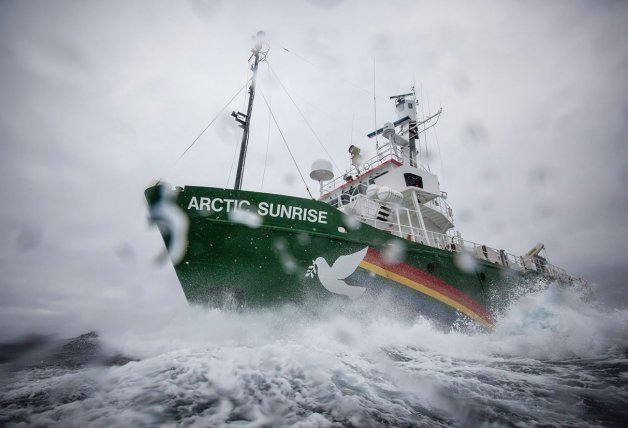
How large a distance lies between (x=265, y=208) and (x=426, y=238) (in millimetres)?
5889

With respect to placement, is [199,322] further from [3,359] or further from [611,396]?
[611,396]

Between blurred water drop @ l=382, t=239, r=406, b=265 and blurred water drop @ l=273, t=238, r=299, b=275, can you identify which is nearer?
blurred water drop @ l=273, t=238, r=299, b=275

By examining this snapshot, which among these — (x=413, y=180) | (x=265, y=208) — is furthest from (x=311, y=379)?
(x=413, y=180)

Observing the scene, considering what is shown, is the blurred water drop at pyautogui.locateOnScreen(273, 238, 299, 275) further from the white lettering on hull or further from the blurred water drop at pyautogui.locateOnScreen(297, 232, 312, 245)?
the white lettering on hull

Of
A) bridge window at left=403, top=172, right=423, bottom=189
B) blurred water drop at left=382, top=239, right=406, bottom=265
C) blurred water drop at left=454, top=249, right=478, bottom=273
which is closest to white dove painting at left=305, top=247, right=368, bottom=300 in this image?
blurred water drop at left=382, top=239, right=406, bottom=265

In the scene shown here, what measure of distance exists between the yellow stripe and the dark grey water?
1.10m

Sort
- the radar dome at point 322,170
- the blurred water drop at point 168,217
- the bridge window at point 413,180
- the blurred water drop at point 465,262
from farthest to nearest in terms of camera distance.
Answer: the bridge window at point 413,180
the radar dome at point 322,170
the blurred water drop at point 465,262
the blurred water drop at point 168,217

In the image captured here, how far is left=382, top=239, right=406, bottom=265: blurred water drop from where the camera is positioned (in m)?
8.25

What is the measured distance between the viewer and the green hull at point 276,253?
705cm

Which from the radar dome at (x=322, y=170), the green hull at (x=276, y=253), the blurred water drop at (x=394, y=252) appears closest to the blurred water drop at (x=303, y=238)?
the green hull at (x=276, y=253)

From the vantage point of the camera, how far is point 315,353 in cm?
516

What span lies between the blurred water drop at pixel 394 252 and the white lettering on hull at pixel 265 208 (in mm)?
1989

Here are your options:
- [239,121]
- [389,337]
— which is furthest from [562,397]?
[239,121]

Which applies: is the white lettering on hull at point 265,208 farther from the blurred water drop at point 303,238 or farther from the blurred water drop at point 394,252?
the blurred water drop at point 394,252
